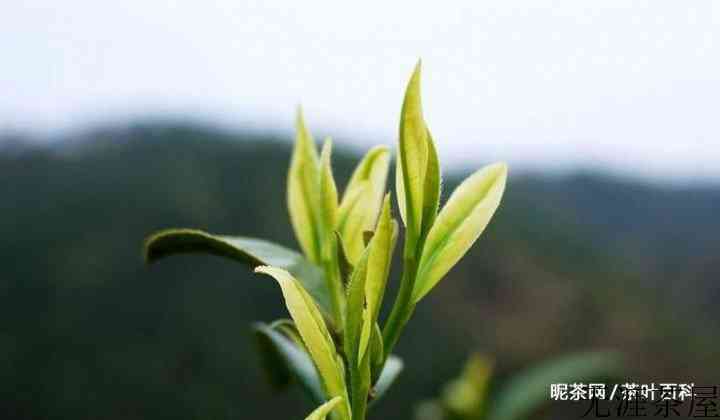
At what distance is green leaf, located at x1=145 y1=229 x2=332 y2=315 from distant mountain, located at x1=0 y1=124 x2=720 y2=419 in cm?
183

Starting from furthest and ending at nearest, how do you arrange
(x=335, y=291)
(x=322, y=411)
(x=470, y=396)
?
(x=470, y=396)
(x=335, y=291)
(x=322, y=411)

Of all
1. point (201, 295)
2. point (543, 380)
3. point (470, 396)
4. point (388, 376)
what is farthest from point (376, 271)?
point (201, 295)

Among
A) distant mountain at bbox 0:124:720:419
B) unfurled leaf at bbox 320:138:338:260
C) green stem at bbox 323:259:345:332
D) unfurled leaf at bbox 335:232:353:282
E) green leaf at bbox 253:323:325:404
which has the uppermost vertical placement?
unfurled leaf at bbox 320:138:338:260

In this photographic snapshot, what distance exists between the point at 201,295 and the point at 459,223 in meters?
2.03

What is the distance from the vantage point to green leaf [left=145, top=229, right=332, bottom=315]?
1.37ft

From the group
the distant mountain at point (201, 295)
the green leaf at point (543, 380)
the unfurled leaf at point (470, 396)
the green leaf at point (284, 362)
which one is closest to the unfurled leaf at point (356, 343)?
the green leaf at point (284, 362)

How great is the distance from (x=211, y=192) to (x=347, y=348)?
2.26m

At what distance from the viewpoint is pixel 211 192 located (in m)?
2.58

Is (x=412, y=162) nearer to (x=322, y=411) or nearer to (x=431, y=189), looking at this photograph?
(x=431, y=189)

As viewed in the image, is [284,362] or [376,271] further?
[284,362]

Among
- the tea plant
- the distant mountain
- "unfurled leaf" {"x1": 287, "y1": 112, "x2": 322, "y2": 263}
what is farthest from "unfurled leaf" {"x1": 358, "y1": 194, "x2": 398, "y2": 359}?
the distant mountain

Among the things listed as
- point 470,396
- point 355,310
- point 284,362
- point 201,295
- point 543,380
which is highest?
point 355,310

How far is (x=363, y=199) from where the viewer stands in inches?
18.3

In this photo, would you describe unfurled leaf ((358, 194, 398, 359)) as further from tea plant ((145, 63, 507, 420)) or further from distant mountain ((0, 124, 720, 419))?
distant mountain ((0, 124, 720, 419))
